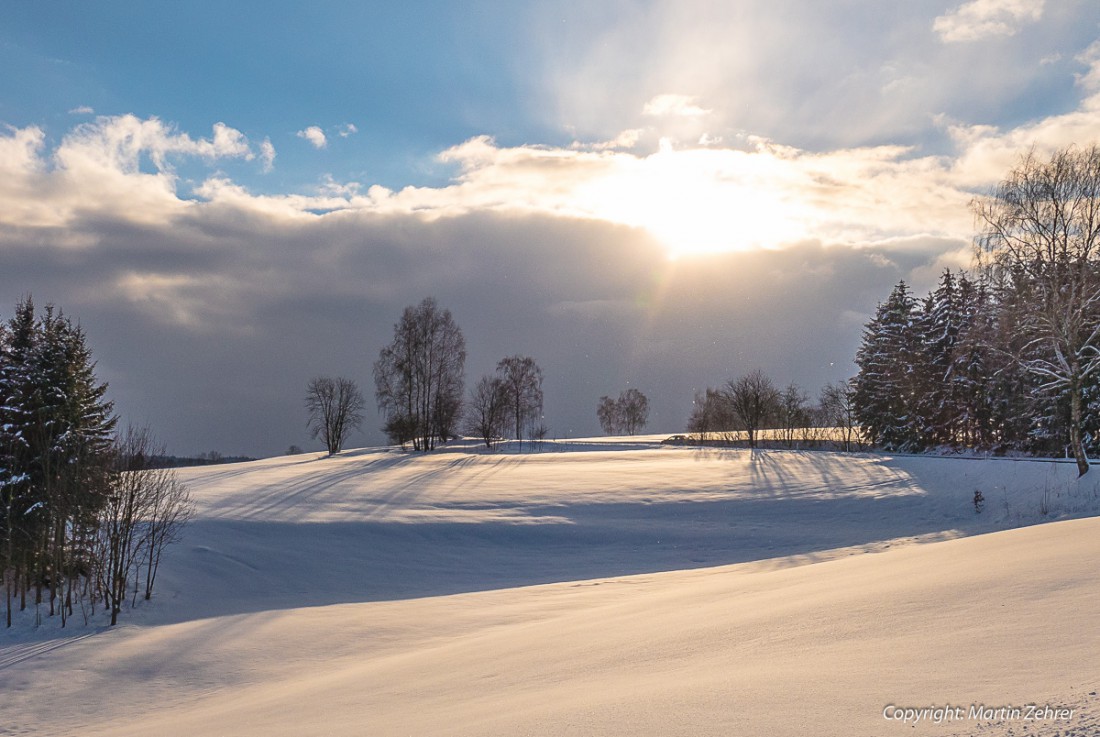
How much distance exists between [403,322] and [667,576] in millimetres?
34381

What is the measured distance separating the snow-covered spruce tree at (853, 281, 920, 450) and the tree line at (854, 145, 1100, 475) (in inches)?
2.9

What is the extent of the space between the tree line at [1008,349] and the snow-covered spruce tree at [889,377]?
0.07 metres

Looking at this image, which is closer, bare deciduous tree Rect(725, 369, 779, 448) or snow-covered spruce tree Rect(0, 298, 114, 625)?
snow-covered spruce tree Rect(0, 298, 114, 625)

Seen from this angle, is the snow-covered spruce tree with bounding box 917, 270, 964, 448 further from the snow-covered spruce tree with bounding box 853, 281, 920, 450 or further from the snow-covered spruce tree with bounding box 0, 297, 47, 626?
the snow-covered spruce tree with bounding box 0, 297, 47, 626

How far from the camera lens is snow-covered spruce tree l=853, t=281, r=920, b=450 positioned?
47844 mm

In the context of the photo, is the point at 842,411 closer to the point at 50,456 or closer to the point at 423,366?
the point at 423,366

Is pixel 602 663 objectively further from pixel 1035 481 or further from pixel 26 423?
pixel 1035 481

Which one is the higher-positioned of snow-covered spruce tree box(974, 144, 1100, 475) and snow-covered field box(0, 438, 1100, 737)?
snow-covered spruce tree box(974, 144, 1100, 475)

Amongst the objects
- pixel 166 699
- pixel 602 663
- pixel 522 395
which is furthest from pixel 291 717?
pixel 522 395

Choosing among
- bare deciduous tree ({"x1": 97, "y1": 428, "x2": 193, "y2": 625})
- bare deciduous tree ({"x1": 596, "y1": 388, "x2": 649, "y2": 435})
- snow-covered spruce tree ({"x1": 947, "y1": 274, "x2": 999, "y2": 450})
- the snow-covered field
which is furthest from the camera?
bare deciduous tree ({"x1": 596, "y1": 388, "x2": 649, "y2": 435})

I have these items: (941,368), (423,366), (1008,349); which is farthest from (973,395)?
(423,366)

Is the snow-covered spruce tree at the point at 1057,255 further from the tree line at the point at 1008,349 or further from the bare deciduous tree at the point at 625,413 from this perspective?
the bare deciduous tree at the point at 625,413

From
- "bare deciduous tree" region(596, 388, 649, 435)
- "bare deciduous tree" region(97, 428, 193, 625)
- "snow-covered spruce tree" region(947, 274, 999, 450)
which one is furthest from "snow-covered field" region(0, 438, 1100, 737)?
"bare deciduous tree" region(596, 388, 649, 435)

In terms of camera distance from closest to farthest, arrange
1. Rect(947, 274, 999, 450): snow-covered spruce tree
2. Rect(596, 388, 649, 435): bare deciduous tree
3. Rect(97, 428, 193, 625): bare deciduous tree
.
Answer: Rect(97, 428, 193, 625): bare deciduous tree < Rect(947, 274, 999, 450): snow-covered spruce tree < Rect(596, 388, 649, 435): bare deciduous tree
